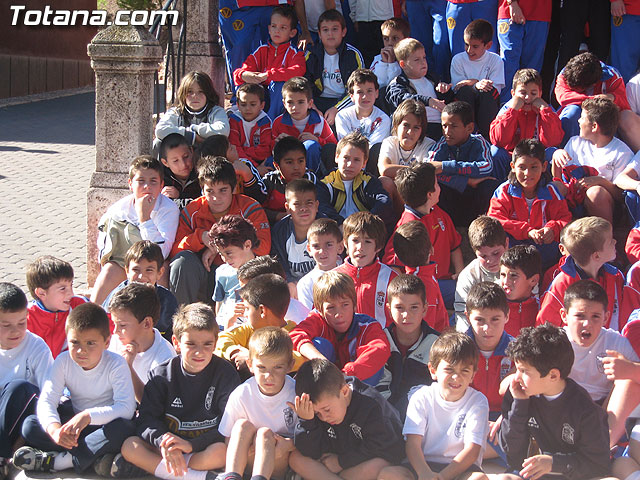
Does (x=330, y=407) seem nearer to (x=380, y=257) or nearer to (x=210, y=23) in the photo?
(x=380, y=257)

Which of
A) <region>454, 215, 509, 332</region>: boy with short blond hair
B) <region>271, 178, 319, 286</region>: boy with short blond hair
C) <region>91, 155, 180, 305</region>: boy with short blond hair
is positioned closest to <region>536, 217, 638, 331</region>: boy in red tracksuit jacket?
<region>454, 215, 509, 332</region>: boy with short blond hair

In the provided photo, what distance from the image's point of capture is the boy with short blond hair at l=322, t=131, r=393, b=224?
20.3ft

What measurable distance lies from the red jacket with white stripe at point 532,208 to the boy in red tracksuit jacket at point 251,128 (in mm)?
2090

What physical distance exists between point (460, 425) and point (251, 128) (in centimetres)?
374

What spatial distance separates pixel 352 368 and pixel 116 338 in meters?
1.36

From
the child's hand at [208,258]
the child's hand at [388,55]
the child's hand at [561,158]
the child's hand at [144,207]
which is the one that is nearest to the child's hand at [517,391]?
the child's hand at [208,258]

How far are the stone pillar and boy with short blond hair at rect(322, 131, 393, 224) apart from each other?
160cm

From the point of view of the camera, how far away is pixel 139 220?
598 centimetres

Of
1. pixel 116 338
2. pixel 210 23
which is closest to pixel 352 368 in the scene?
pixel 116 338

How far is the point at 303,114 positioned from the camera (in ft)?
23.3

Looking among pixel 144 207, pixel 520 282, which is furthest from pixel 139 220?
pixel 520 282

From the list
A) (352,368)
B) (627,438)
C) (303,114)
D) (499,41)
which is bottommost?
(627,438)

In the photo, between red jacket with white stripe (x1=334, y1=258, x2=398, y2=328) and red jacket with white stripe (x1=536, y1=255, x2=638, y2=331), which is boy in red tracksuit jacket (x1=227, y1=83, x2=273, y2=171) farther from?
red jacket with white stripe (x1=536, y1=255, x2=638, y2=331)

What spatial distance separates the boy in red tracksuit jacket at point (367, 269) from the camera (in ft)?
17.2
